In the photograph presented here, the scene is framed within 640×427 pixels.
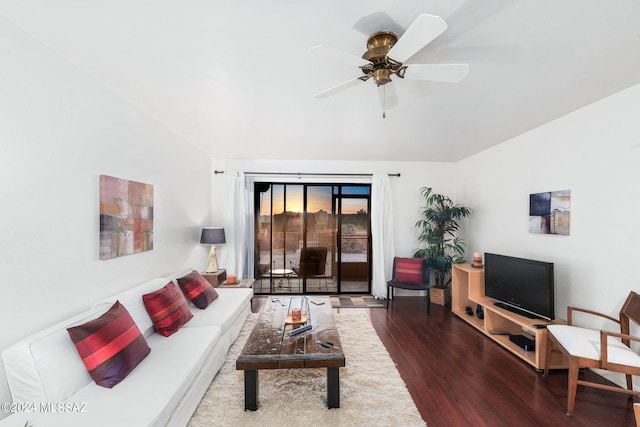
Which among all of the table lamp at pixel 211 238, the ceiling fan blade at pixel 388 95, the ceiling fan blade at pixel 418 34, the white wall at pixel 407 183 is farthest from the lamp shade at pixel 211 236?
the ceiling fan blade at pixel 418 34

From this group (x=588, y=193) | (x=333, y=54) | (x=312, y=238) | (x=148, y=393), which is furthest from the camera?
(x=312, y=238)

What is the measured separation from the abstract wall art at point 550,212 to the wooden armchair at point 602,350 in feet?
2.88

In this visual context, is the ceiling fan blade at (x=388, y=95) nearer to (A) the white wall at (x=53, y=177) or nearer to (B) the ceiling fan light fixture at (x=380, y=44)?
(B) the ceiling fan light fixture at (x=380, y=44)

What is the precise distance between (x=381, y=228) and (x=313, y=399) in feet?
10.5

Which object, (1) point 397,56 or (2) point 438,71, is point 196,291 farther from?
(2) point 438,71

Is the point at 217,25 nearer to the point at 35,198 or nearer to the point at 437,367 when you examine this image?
the point at 35,198

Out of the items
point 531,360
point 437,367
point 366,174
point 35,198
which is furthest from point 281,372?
point 366,174

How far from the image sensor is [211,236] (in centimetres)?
409

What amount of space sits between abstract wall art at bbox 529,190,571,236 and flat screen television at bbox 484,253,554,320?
431mm

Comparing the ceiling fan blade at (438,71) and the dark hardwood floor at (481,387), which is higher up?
the ceiling fan blade at (438,71)

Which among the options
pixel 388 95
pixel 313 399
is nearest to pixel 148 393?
pixel 313 399

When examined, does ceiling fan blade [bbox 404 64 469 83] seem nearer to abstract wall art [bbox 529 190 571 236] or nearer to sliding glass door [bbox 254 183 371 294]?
abstract wall art [bbox 529 190 571 236]

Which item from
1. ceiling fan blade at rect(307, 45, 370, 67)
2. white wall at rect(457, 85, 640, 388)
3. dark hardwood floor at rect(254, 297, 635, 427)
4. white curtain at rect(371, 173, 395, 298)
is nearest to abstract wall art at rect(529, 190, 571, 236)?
white wall at rect(457, 85, 640, 388)

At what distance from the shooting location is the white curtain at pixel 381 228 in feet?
15.9
